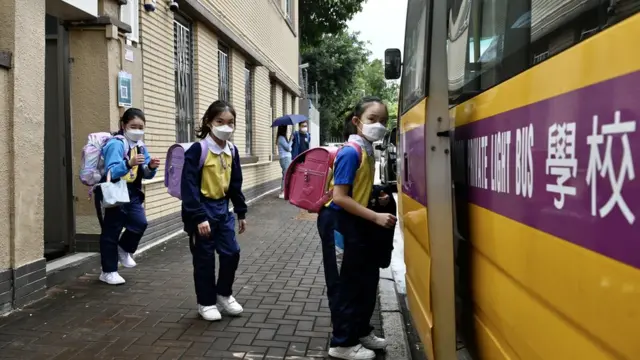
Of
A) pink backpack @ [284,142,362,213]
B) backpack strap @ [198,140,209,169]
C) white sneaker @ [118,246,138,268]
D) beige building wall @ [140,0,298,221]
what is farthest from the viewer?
beige building wall @ [140,0,298,221]

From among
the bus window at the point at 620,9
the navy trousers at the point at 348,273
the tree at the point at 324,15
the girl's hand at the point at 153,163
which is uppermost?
the tree at the point at 324,15

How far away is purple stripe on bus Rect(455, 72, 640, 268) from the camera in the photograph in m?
1.04

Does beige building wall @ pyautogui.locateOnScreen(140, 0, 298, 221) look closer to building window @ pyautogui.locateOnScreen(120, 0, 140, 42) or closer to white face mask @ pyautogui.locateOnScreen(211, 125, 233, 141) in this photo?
building window @ pyautogui.locateOnScreen(120, 0, 140, 42)

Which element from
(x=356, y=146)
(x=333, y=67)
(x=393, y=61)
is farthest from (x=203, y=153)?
(x=333, y=67)

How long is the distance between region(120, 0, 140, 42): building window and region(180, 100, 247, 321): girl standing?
2684 mm

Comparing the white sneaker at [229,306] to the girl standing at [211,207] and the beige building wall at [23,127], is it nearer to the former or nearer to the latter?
the girl standing at [211,207]

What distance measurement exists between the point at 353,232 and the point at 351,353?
2.71 feet

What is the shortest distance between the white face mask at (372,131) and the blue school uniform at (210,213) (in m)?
1.32

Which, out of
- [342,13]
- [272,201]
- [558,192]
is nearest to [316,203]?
[558,192]

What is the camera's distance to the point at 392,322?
445 centimetres

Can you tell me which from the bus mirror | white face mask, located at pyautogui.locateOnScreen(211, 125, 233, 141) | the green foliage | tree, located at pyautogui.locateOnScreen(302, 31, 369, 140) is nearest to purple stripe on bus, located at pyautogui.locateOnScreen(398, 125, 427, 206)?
white face mask, located at pyautogui.locateOnScreen(211, 125, 233, 141)

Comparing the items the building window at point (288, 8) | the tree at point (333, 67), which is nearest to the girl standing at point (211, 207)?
the building window at point (288, 8)

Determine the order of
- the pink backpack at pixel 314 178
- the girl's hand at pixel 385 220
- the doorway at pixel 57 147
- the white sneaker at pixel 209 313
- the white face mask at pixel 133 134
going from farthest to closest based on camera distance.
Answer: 1. the doorway at pixel 57 147
2. the white face mask at pixel 133 134
3. the white sneaker at pixel 209 313
4. the pink backpack at pixel 314 178
5. the girl's hand at pixel 385 220

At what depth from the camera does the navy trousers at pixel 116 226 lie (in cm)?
519
